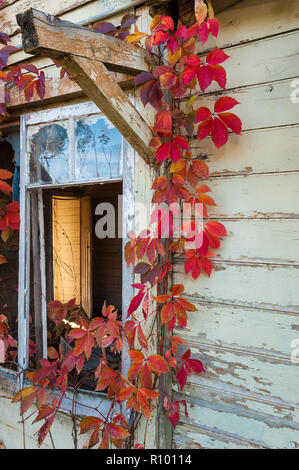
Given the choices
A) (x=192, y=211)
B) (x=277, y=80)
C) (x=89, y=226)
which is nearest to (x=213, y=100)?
(x=277, y=80)

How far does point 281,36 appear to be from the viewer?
1296 mm

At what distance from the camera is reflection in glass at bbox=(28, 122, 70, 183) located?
1.93m

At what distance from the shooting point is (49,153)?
78.5 inches

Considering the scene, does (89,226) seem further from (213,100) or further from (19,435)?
(213,100)

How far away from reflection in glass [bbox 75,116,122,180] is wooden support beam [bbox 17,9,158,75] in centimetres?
43

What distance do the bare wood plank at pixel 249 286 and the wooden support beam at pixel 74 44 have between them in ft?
3.15

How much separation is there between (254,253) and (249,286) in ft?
0.49

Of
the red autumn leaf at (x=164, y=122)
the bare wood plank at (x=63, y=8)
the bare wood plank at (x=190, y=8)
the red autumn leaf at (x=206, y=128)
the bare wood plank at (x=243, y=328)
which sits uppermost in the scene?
the bare wood plank at (x=63, y=8)

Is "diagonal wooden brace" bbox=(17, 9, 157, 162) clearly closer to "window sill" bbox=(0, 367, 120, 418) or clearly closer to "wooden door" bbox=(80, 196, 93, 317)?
"window sill" bbox=(0, 367, 120, 418)

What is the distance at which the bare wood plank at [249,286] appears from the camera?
51.6 inches

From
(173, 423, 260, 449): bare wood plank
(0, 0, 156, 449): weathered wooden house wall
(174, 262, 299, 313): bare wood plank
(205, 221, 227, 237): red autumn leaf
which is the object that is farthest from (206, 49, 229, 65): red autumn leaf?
(173, 423, 260, 449): bare wood plank

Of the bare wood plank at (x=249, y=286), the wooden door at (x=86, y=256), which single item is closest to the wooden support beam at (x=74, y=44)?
the bare wood plank at (x=249, y=286)

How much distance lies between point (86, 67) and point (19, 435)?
229cm

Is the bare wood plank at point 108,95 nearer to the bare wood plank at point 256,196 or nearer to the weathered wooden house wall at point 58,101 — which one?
the weathered wooden house wall at point 58,101
